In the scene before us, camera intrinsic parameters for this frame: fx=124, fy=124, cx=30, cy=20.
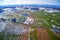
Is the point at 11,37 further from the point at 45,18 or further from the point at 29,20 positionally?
the point at 45,18

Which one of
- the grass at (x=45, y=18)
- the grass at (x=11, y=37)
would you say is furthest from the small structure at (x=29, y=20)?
the grass at (x=11, y=37)

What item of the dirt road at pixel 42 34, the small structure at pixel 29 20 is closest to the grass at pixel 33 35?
the dirt road at pixel 42 34

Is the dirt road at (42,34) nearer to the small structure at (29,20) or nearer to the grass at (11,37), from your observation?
the small structure at (29,20)

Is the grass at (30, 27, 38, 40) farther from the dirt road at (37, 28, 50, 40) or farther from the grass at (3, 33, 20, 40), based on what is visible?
the grass at (3, 33, 20, 40)

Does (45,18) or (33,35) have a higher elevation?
(45,18)

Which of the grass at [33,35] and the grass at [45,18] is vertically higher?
the grass at [45,18]

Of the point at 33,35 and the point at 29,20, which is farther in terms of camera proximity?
the point at 29,20

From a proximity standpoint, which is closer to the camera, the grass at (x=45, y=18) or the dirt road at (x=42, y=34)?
the dirt road at (x=42, y=34)

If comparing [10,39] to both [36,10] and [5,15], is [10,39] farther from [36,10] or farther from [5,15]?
[36,10]

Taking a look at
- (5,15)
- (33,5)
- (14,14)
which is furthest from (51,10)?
(5,15)

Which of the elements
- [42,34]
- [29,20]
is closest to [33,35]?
[42,34]

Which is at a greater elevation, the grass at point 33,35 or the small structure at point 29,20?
the small structure at point 29,20

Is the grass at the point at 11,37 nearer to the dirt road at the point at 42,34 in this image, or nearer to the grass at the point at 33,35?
the grass at the point at 33,35
